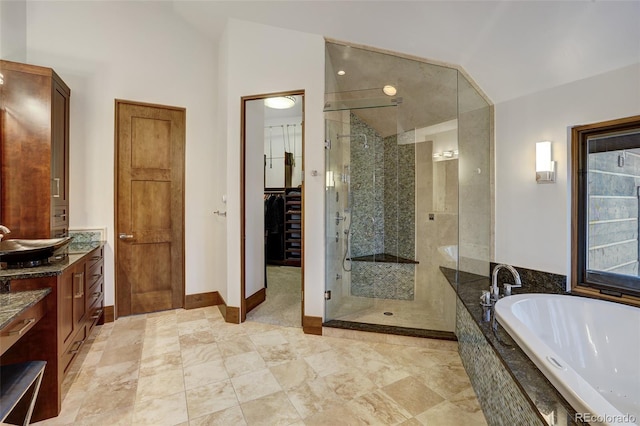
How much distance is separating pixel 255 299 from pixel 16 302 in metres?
2.29

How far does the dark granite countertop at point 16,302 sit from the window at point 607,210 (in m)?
3.57

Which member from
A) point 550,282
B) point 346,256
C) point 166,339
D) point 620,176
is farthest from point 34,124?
point 620,176

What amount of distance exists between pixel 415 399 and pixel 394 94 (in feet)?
9.26

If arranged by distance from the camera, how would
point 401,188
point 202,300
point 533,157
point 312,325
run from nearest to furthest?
point 533,157
point 312,325
point 202,300
point 401,188

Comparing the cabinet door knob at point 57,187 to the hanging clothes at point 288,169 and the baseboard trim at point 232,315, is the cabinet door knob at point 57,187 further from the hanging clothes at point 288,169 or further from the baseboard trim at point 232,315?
the hanging clothes at point 288,169

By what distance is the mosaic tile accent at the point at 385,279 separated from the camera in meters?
3.60

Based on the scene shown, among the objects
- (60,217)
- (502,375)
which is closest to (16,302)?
(60,217)

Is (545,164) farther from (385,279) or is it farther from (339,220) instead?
(385,279)

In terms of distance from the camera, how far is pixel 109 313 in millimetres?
3031

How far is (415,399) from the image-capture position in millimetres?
1856

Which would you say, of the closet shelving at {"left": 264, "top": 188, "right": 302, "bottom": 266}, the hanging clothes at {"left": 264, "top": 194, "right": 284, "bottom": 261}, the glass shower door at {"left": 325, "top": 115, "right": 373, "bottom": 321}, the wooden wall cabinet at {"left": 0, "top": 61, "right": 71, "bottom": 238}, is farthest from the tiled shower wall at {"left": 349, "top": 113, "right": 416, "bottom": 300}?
the wooden wall cabinet at {"left": 0, "top": 61, "right": 71, "bottom": 238}

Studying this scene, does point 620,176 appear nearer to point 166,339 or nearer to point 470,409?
point 470,409

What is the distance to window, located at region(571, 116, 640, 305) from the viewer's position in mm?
2109

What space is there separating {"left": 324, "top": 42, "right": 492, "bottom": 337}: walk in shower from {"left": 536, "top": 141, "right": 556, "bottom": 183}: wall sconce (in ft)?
1.54
